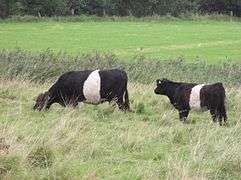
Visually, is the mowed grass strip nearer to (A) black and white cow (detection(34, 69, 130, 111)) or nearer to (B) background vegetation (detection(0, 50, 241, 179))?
(B) background vegetation (detection(0, 50, 241, 179))

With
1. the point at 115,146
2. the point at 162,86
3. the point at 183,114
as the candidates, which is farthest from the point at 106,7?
the point at 115,146

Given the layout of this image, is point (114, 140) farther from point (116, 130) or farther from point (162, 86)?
point (162, 86)

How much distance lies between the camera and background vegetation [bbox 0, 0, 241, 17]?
59.5 metres

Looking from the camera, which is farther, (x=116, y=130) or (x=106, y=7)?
(x=106, y=7)

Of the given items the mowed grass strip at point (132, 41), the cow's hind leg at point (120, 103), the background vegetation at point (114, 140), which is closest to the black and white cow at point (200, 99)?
the background vegetation at point (114, 140)

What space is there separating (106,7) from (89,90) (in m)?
50.5

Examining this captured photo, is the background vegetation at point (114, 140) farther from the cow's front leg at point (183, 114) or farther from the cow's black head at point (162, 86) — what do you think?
the cow's black head at point (162, 86)

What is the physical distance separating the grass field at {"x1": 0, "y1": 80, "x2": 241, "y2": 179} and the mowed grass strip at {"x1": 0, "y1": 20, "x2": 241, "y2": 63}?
15476 millimetres

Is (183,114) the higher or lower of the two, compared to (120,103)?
lower

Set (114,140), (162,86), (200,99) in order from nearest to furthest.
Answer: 1. (114,140)
2. (200,99)
3. (162,86)

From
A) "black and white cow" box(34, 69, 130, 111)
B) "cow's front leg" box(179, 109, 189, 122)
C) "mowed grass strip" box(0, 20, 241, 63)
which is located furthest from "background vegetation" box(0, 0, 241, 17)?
"cow's front leg" box(179, 109, 189, 122)

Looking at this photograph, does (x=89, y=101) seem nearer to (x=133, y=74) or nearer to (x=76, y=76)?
(x=76, y=76)

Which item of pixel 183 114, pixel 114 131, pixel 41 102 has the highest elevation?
pixel 114 131

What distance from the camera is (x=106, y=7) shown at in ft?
207
